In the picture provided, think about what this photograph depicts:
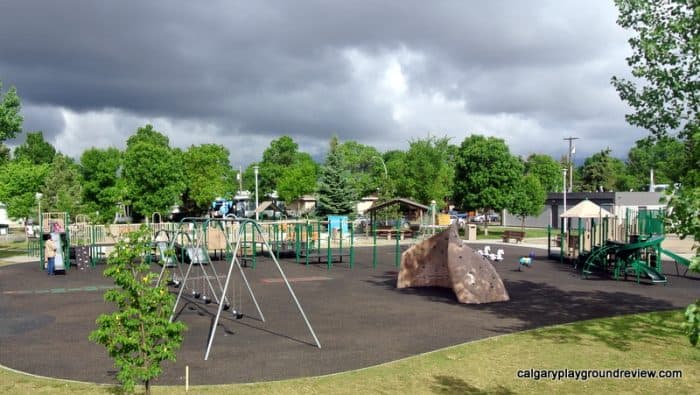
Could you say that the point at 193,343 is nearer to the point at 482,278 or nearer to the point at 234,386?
the point at 234,386

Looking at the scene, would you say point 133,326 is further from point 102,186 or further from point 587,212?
point 102,186

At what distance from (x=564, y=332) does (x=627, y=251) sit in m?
11.1

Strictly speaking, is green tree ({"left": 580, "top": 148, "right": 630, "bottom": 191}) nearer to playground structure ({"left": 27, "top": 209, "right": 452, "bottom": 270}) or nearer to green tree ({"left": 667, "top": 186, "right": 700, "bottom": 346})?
playground structure ({"left": 27, "top": 209, "right": 452, "bottom": 270})

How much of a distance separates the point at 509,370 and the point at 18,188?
1964 inches

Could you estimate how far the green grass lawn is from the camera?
8164mm

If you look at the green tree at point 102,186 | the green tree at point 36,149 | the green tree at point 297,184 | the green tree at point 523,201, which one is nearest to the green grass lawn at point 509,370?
the green tree at point 523,201

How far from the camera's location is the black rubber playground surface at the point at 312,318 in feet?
31.9

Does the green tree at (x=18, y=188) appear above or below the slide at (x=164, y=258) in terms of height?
above

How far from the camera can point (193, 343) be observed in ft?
36.9

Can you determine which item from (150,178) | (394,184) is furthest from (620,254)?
(150,178)

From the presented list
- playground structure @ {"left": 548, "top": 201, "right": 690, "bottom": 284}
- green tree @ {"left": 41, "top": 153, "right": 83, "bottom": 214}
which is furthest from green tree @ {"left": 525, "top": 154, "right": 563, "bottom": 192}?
green tree @ {"left": 41, "top": 153, "right": 83, "bottom": 214}

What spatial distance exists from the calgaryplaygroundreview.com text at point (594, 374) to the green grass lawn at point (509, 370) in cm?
11

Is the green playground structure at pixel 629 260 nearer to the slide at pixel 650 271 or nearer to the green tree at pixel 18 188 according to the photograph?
the slide at pixel 650 271

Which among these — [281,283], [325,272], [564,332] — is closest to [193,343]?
[564,332]
